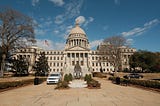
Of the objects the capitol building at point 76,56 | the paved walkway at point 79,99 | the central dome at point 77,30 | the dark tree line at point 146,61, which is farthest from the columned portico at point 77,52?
the paved walkway at point 79,99

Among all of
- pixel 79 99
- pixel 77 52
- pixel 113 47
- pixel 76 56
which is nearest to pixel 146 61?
pixel 113 47

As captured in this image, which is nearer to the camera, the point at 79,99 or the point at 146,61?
the point at 79,99

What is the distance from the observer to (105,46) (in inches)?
2148

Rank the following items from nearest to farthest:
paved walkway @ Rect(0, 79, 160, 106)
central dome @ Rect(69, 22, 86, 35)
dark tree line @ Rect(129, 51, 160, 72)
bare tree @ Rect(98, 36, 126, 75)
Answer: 1. paved walkway @ Rect(0, 79, 160, 106)
2. bare tree @ Rect(98, 36, 126, 75)
3. dark tree line @ Rect(129, 51, 160, 72)
4. central dome @ Rect(69, 22, 86, 35)

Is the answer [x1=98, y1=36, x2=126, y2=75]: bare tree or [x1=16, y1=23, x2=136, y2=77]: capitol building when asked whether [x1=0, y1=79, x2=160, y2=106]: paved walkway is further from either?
[x1=16, y1=23, x2=136, y2=77]: capitol building

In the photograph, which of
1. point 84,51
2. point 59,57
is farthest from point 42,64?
point 59,57

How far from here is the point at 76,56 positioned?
8962 centimetres

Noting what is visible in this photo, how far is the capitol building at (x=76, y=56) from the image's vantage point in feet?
252

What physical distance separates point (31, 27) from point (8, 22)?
5299 millimetres

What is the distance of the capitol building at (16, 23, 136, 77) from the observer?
76750 mm

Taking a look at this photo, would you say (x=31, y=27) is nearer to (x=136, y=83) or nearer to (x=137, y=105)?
(x=136, y=83)

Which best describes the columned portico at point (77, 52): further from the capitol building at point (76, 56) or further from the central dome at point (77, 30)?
the central dome at point (77, 30)

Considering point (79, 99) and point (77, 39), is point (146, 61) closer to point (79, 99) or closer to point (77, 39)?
point (77, 39)

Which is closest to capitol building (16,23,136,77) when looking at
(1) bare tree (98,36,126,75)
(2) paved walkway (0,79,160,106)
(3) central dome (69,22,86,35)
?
(3) central dome (69,22,86,35)
